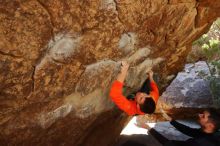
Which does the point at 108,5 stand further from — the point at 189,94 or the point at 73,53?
the point at 189,94

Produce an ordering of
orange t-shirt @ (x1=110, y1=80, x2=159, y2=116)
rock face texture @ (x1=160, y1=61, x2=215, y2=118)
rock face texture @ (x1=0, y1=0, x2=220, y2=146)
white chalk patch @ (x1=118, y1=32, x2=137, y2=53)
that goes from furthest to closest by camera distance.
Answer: rock face texture @ (x1=160, y1=61, x2=215, y2=118), orange t-shirt @ (x1=110, y1=80, x2=159, y2=116), white chalk patch @ (x1=118, y1=32, x2=137, y2=53), rock face texture @ (x1=0, y1=0, x2=220, y2=146)

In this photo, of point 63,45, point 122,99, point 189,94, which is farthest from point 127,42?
point 189,94

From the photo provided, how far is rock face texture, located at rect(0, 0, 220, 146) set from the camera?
12.0 ft

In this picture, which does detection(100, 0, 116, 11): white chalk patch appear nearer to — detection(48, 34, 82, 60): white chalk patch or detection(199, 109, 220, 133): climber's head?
detection(48, 34, 82, 60): white chalk patch

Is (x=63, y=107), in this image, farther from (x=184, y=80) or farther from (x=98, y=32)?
(x=184, y=80)

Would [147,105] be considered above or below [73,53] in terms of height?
A: below

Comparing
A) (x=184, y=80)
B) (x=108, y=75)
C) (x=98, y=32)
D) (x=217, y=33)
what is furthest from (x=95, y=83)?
(x=217, y=33)

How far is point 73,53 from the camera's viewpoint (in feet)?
14.0

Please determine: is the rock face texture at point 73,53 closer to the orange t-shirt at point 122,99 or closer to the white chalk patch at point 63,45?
the white chalk patch at point 63,45

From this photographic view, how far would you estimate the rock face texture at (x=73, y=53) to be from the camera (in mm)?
3664

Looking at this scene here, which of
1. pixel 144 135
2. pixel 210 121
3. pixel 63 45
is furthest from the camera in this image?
pixel 144 135

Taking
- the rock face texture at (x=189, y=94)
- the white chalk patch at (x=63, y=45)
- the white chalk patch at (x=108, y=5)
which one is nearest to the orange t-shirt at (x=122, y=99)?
the white chalk patch at (x=63, y=45)

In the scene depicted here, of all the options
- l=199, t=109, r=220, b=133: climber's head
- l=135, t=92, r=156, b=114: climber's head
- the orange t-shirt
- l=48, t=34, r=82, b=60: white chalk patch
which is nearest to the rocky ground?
the orange t-shirt

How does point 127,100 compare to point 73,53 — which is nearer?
point 73,53
